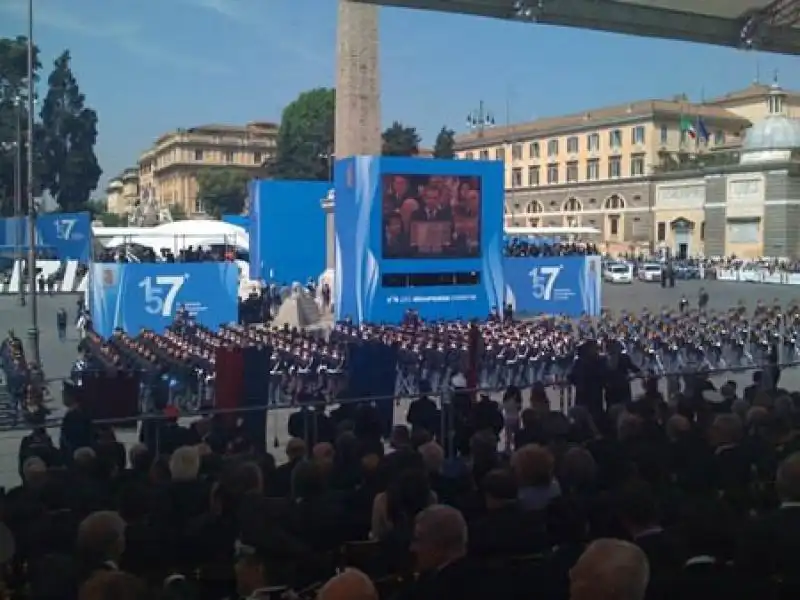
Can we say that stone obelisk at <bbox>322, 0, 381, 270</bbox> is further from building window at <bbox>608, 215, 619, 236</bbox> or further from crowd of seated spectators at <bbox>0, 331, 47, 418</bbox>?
building window at <bbox>608, 215, 619, 236</bbox>

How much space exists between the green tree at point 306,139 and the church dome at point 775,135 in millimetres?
29644

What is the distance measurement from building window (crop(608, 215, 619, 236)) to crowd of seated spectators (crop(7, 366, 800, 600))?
69.5 meters

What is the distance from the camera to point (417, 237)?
28.5 meters

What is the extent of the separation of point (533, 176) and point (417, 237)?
59.4 meters

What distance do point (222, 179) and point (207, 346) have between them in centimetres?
7765

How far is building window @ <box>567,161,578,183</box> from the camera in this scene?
8125 cm

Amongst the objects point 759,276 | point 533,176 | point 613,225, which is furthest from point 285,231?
point 533,176


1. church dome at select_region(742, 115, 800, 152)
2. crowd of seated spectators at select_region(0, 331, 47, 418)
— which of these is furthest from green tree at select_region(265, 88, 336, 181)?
crowd of seated spectators at select_region(0, 331, 47, 418)

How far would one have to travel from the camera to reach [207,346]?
62.3ft

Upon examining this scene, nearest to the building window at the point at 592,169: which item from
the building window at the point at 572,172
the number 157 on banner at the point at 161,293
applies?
the building window at the point at 572,172

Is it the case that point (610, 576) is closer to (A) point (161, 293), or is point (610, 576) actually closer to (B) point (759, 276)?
(A) point (161, 293)

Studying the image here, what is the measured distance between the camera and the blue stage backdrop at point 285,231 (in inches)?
1681

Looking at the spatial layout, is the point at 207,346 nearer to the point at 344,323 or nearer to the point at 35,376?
the point at 35,376

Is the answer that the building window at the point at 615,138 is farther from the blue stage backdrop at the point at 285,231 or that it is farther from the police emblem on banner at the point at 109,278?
the police emblem on banner at the point at 109,278
